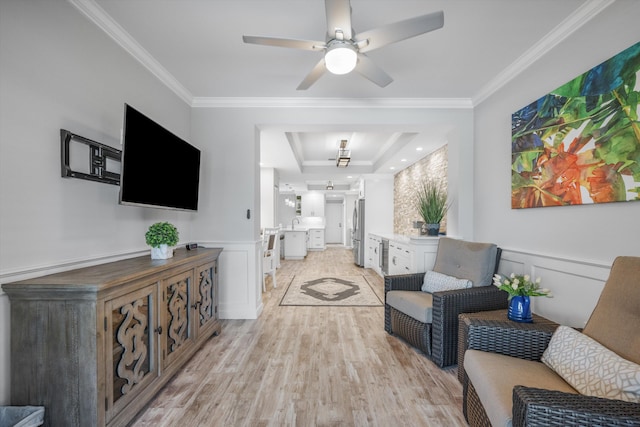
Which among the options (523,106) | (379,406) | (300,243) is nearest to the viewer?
Answer: (379,406)

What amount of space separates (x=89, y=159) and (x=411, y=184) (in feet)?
17.0

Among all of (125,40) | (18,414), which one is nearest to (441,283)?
(18,414)

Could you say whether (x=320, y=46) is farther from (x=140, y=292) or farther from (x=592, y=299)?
(x=592, y=299)

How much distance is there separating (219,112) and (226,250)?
1625 mm

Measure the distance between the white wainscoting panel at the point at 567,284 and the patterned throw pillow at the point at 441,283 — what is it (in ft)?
1.69

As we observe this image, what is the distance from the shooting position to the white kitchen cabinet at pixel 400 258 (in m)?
3.72

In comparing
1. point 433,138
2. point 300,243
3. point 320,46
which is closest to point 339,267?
point 300,243

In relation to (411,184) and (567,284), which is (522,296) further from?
(411,184)

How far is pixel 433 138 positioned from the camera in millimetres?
3986

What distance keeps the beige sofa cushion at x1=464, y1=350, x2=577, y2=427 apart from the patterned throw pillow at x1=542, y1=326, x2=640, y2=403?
6 cm

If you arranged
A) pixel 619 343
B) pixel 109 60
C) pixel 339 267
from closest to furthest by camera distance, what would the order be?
pixel 619 343 < pixel 109 60 < pixel 339 267

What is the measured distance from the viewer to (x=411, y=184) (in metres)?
5.80

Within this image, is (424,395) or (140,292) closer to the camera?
(140,292)

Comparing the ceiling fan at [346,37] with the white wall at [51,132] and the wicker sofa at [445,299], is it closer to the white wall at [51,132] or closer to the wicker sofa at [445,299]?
the white wall at [51,132]
